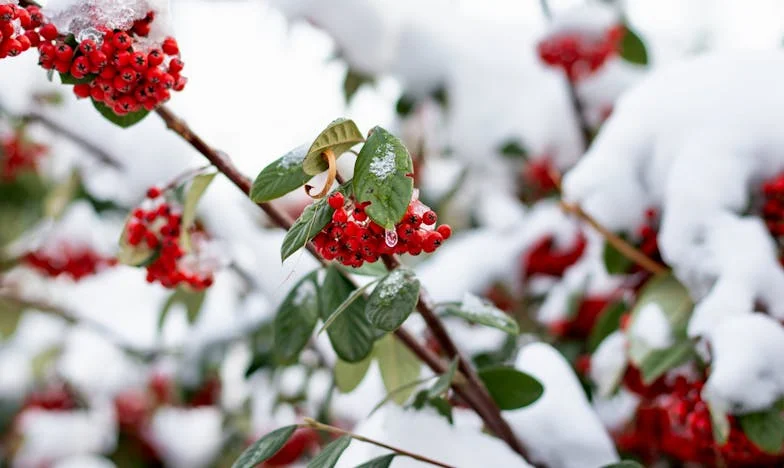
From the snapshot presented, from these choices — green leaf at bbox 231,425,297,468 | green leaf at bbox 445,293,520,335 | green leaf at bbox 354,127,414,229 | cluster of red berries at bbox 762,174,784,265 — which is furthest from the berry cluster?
green leaf at bbox 354,127,414,229

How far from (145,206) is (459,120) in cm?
109

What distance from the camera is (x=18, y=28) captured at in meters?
0.62

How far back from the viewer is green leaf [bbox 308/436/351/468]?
0.64 metres

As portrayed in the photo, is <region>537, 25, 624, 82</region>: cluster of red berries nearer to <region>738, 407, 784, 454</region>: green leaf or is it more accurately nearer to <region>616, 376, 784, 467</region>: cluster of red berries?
<region>616, 376, 784, 467</region>: cluster of red berries

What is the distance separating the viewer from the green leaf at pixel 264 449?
658 mm

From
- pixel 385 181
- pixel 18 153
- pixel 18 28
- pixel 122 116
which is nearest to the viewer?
pixel 385 181

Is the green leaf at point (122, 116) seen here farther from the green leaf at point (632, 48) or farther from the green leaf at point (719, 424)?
the green leaf at point (632, 48)

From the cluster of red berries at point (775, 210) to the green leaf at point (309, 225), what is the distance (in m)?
0.69

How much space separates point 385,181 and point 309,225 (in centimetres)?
7

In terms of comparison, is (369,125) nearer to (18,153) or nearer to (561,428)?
(561,428)

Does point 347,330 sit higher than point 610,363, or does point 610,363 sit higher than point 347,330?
point 347,330

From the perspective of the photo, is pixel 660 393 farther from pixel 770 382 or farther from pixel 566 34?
pixel 566 34

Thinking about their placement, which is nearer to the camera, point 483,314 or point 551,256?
point 483,314

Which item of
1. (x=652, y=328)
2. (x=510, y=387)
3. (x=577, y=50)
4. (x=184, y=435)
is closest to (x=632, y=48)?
(x=577, y=50)
